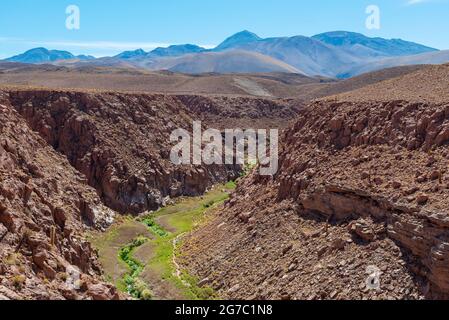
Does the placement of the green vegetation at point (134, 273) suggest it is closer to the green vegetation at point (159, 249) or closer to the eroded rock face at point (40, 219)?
the green vegetation at point (159, 249)

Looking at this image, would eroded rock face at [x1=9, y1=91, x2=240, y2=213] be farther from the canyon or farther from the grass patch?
the grass patch

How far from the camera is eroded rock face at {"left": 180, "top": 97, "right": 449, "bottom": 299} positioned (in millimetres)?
25109

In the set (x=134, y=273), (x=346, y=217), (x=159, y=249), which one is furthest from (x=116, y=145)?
(x=346, y=217)

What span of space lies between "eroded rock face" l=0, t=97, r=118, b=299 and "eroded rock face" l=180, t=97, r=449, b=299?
9214 millimetres

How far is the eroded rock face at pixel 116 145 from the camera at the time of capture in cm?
5206

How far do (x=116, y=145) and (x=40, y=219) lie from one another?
27.4m

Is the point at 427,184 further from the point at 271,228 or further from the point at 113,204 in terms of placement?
the point at 113,204

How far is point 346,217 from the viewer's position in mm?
30172

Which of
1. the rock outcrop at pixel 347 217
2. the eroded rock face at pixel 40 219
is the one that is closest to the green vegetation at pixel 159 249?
the rock outcrop at pixel 347 217

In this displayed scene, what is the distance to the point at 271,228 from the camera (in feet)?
113

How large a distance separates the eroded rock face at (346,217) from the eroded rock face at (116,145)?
13.3m

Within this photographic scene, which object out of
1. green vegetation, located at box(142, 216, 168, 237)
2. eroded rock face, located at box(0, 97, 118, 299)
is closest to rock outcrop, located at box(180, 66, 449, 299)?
green vegetation, located at box(142, 216, 168, 237)

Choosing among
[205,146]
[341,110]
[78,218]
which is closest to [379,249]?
[341,110]
